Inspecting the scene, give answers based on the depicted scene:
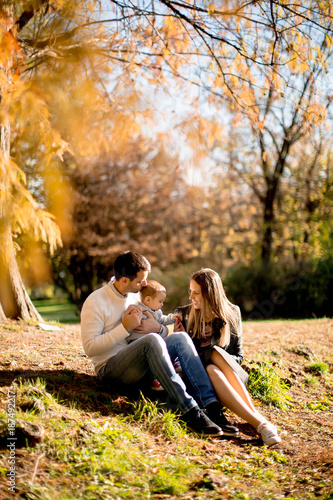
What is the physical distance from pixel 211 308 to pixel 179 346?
449 mm

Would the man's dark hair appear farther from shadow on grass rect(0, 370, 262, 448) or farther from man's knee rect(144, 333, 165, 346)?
shadow on grass rect(0, 370, 262, 448)

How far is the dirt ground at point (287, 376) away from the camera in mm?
2990

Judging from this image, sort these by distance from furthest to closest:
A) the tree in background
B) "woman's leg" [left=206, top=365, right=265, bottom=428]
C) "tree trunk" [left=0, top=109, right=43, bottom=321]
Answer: the tree in background, "tree trunk" [left=0, top=109, right=43, bottom=321], "woman's leg" [left=206, top=365, right=265, bottom=428]

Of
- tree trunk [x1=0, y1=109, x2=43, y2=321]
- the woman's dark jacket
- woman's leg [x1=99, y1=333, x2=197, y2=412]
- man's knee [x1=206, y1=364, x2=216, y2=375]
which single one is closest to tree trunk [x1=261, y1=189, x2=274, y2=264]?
tree trunk [x1=0, y1=109, x2=43, y2=321]

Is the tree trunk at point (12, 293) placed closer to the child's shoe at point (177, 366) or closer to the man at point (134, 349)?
the man at point (134, 349)

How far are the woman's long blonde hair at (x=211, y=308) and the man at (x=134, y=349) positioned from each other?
11.8 inches

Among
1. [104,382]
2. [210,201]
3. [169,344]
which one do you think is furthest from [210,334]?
[210,201]

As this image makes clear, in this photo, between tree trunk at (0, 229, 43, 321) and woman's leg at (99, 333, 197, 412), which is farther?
tree trunk at (0, 229, 43, 321)

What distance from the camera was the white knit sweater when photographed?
3.33m

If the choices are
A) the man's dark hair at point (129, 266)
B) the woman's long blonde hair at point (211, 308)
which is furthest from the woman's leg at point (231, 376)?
the man's dark hair at point (129, 266)

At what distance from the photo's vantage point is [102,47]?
5480mm

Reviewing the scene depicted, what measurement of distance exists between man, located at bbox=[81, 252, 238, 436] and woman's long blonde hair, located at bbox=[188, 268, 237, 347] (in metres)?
0.30

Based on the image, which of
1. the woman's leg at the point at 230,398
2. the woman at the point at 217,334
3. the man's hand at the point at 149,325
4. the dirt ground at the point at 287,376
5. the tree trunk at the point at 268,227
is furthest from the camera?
the tree trunk at the point at 268,227

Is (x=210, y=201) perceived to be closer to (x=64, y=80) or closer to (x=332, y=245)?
(x=332, y=245)
